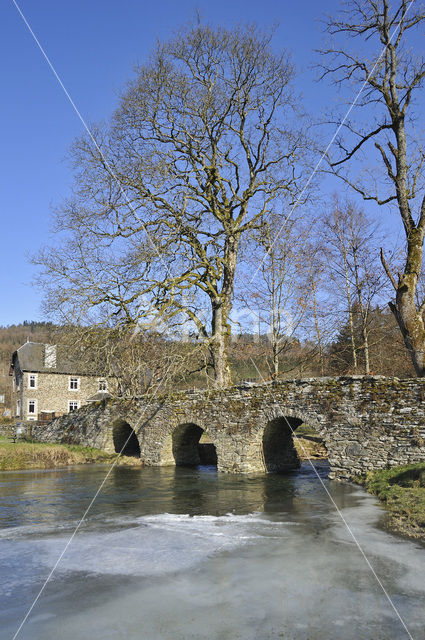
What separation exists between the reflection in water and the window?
35.6m

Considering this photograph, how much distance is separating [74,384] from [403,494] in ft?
134

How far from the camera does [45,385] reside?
151 feet

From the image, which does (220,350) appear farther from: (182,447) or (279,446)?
(182,447)

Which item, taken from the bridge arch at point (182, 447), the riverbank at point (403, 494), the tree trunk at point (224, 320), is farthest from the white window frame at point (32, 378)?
the riverbank at point (403, 494)

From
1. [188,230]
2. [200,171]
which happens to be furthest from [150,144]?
[188,230]

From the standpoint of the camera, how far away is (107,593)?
5.97 meters

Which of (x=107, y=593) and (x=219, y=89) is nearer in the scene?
(x=107, y=593)

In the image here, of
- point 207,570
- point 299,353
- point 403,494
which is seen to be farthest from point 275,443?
point 207,570

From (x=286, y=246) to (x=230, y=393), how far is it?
8.26 metres

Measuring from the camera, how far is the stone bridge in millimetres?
13930

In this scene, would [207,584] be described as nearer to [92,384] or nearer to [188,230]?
[188,230]

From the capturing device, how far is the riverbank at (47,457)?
21.1 m

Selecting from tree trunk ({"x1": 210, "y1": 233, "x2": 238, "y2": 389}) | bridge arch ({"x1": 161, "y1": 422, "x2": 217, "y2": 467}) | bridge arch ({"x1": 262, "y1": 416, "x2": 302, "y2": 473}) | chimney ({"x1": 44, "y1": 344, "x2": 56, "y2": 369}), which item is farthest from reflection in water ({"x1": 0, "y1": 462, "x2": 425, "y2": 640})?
chimney ({"x1": 44, "y1": 344, "x2": 56, "y2": 369})

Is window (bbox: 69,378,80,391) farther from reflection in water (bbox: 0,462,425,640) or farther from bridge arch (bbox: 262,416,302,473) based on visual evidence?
reflection in water (bbox: 0,462,425,640)
